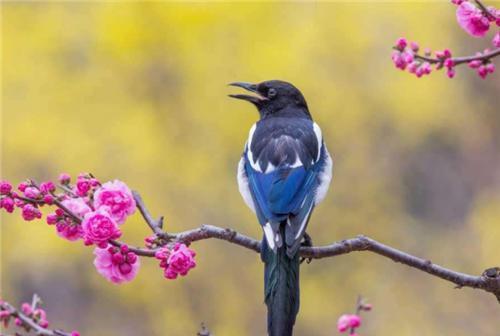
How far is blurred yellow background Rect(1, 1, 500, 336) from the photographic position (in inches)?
311

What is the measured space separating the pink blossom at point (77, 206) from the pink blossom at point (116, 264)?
0.10 m

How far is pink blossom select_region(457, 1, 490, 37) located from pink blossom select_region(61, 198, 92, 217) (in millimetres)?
1080

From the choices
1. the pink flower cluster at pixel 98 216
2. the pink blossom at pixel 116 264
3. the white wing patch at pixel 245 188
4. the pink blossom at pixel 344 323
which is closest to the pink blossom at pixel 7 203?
the pink flower cluster at pixel 98 216

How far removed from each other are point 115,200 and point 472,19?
3.38ft

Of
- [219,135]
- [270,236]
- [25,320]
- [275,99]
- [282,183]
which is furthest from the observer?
[219,135]

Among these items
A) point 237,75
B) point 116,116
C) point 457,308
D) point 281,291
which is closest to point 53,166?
point 116,116

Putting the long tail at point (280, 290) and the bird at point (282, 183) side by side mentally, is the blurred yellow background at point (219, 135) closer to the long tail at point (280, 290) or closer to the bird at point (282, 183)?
the bird at point (282, 183)

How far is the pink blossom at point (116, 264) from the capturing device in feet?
7.61

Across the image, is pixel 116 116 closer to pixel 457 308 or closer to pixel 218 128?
pixel 218 128

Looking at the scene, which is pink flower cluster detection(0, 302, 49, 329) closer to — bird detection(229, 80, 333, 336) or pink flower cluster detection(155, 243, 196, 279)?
pink flower cluster detection(155, 243, 196, 279)

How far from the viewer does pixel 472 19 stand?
2.48m

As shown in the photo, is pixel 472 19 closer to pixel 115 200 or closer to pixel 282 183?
pixel 282 183

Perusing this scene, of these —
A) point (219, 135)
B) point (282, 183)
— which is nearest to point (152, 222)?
point (282, 183)

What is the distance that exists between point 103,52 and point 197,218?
5.93ft
